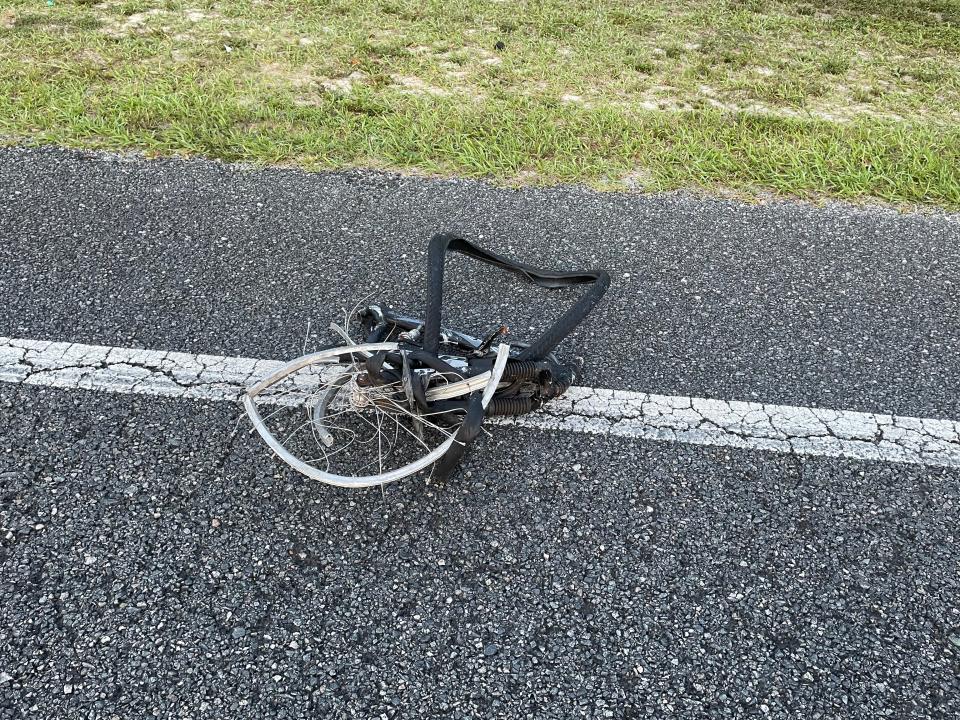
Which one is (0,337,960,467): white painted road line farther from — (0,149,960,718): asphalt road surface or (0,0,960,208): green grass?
(0,0,960,208): green grass

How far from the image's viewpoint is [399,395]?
238 centimetres

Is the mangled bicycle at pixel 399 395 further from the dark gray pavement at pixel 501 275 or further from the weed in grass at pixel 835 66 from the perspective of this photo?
the weed in grass at pixel 835 66

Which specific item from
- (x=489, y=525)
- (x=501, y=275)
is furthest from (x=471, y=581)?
(x=501, y=275)

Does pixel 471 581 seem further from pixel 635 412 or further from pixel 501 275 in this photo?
pixel 501 275

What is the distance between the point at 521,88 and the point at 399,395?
11.2 ft

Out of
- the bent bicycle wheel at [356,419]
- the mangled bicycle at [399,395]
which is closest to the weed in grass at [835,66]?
the mangled bicycle at [399,395]

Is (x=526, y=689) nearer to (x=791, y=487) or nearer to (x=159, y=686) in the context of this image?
(x=159, y=686)

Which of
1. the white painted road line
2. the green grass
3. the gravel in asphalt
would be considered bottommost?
the gravel in asphalt

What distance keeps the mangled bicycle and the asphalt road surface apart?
0.12 metres

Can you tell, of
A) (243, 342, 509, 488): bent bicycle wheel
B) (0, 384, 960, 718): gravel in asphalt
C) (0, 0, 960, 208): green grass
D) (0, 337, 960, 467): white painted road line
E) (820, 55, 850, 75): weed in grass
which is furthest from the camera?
(820, 55, 850, 75): weed in grass

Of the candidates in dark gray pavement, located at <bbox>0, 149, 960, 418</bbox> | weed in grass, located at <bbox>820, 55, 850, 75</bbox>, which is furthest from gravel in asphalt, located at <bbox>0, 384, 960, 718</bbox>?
weed in grass, located at <bbox>820, 55, 850, 75</bbox>

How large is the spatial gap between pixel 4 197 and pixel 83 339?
1.46 meters

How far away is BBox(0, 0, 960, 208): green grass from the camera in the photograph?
4328 mm

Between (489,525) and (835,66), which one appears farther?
(835,66)
